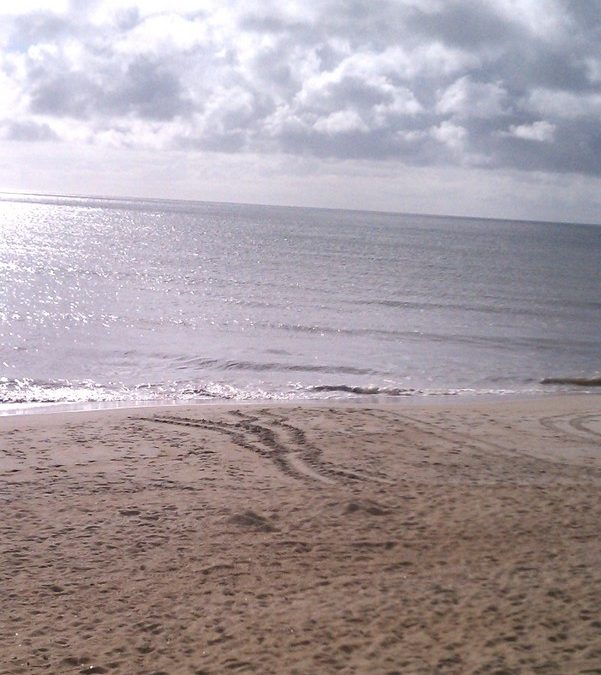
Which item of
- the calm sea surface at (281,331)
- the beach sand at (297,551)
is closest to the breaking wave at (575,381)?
the calm sea surface at (281,331)

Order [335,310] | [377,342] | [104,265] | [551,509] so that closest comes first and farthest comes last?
[551,509] < [377,342] < [335,310] < [104,265]

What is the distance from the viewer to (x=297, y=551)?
7.43m

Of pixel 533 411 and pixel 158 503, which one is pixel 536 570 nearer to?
pixel 158 503

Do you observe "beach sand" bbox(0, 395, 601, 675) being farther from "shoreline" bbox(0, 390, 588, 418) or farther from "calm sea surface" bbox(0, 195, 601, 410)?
"calm sea surface" bbox(0, 195, 601, 410)

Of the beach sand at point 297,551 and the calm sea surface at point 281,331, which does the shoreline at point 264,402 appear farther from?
the beach sand at point 297,551

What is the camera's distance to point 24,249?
6197 centimetres

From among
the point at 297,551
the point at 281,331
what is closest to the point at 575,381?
the point at 281,331

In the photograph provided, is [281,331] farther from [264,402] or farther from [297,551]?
[297,551]

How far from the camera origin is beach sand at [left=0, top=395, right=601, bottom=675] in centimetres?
569

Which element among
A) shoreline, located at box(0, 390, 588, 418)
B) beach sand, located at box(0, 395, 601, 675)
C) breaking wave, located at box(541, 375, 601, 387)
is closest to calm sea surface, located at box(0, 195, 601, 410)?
breaking wave, located at box(541, 375, 601, 387)

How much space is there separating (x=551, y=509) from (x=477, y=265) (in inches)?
2133

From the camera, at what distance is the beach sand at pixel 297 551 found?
18.7ft

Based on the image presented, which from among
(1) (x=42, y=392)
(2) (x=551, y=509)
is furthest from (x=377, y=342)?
(2) (x=551, y=509)

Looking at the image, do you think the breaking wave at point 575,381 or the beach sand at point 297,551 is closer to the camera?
the beach sand at point 297,551
